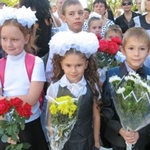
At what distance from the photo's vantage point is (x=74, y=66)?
8.45 feet

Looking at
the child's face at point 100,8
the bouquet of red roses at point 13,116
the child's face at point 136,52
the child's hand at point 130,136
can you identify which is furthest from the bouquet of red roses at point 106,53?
the child's face at point 100,8

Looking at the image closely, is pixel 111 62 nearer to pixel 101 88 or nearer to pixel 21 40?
pixel 101 88

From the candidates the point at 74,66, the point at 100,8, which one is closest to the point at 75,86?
the point at 74,66

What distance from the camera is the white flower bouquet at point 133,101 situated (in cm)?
221

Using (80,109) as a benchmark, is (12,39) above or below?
above

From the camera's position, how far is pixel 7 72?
8.87ft

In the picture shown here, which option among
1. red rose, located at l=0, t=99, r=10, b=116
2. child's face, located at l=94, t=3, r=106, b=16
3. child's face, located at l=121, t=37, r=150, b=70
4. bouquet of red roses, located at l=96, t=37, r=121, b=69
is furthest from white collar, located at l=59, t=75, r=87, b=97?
child's face, located at l=94, t=3, r=106, b=16

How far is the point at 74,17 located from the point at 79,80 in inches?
42.2

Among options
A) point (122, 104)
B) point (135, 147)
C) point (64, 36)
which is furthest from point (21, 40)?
point (135, 147)

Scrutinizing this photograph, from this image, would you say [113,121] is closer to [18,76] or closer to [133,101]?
[133,101]

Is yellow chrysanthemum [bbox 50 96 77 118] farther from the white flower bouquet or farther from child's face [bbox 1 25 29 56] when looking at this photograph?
child's face [bbox 1 25 29 56]

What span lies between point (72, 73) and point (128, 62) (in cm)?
54

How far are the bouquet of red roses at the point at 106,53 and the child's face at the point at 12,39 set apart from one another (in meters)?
0.72

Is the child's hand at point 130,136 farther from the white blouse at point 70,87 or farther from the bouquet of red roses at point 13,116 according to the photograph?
the bouquet of red roses at point 13,116
